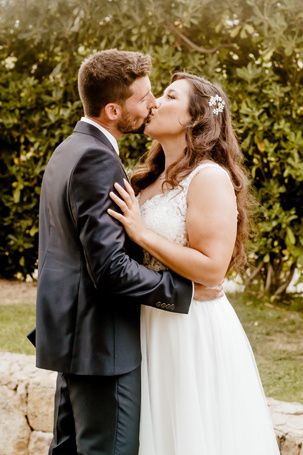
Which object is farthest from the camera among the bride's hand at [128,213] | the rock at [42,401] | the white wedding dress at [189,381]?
the rock at [42,401]

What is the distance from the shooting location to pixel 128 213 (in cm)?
283

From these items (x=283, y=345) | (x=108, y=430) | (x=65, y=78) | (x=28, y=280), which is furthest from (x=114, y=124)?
(x=28, y=280)

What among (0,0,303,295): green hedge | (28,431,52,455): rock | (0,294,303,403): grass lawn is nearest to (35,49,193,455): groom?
(28,431,52,455): rock

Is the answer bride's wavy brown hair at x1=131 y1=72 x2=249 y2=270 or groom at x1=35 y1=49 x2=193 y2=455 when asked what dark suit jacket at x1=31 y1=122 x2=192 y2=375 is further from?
bride's wavy brown hair at x1=131 y1=72 x2=249 y2=270

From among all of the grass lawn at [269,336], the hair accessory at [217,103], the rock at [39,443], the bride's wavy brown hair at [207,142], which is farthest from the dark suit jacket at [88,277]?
the grass lawn at [269,336]

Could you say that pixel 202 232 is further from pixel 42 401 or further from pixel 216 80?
pixel 216 80

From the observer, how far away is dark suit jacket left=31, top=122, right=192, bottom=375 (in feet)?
8.80

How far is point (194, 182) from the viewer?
3033 millimetres

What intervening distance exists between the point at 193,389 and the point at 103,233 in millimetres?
792

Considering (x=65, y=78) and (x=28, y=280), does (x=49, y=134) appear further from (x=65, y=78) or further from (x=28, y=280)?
(x=28, y=280)

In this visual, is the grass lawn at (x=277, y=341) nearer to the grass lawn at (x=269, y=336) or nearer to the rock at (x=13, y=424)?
the grass lawn at (x=269, y=336)

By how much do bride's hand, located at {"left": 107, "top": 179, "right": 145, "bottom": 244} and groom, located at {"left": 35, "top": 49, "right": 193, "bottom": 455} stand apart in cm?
3

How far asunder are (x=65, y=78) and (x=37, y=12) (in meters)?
0.61

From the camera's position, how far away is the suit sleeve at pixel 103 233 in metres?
2.66
